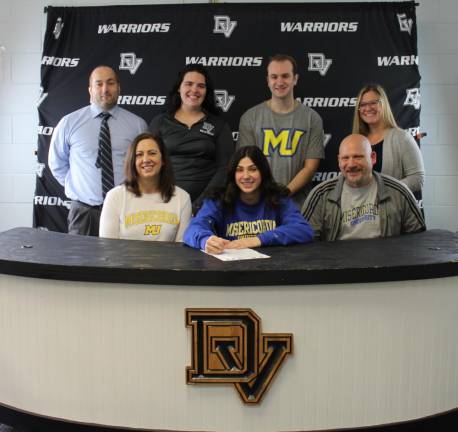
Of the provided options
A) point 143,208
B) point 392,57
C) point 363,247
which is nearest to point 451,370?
point 363,247

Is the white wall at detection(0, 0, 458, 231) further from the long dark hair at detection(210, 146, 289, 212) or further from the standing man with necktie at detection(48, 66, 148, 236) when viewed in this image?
the long dark hair at detection(210, 146, 289, 212)

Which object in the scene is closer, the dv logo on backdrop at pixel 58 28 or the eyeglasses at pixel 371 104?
the eyeglasses at pixel 371 104

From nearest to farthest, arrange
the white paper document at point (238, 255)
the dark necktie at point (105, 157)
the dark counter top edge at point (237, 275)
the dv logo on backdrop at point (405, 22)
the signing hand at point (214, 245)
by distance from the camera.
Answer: the dark counter top edge at point (237, 275) → the white paper document at point (238, 255) → the signing hand at point (214, 245) → the dark necktie at point (105, 157) → the dv logo on backdrop at point (405, 22)

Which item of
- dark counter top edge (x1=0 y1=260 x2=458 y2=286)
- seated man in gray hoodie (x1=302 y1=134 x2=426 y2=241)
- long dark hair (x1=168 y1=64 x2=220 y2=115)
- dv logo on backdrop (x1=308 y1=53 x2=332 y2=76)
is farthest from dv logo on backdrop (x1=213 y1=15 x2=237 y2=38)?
dark counter top edge (x1=0 y1=260 x2=458 y2=286)

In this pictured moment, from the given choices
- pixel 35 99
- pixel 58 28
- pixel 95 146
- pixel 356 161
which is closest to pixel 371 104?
pixel 356 161

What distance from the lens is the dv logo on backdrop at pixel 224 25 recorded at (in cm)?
375

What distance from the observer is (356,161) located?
101 inches

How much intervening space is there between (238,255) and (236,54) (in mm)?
2087

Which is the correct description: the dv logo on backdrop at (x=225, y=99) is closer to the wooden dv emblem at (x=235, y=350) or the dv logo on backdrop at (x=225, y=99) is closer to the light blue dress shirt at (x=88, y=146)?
the light blue dress shirt at (x=88, y=146)

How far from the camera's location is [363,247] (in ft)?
7.06

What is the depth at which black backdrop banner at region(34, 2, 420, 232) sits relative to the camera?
12.1 ft

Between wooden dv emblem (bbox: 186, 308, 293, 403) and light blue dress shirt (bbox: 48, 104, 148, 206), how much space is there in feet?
5.66

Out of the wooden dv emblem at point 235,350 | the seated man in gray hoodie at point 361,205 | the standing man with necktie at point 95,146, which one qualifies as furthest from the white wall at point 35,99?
the wooden dv emblem at point 235,350

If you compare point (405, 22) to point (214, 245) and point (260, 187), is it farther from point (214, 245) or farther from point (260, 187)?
point (214, 245)
